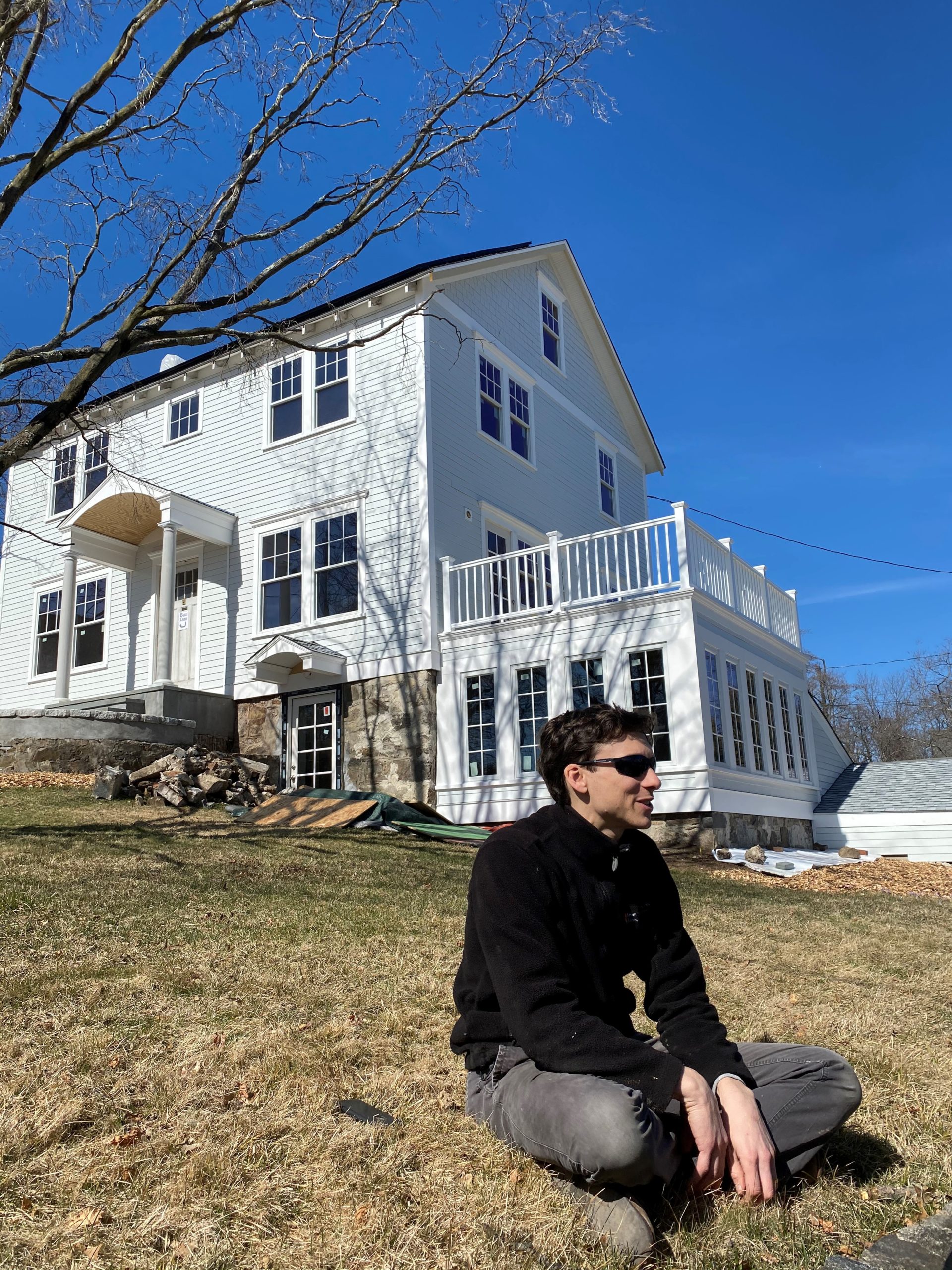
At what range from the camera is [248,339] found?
9.41 m

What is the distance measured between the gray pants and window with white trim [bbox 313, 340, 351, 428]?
1367 cm

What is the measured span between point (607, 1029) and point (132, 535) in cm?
1657

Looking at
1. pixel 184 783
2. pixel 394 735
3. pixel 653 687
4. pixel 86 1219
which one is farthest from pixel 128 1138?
pixel 394 735

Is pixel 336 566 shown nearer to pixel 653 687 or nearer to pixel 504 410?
pixel 504 410

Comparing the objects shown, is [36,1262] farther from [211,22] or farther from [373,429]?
[373,429]

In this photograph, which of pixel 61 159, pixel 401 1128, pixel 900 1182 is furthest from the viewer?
pixel 61 159

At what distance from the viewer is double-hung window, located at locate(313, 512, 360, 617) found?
14.6 meters

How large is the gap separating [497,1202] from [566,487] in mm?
16601

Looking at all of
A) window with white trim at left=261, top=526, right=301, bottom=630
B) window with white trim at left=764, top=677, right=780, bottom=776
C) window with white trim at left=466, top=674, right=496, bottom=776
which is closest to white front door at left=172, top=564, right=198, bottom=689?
window with white trim at left=261, top=526, right=301, bottom=630

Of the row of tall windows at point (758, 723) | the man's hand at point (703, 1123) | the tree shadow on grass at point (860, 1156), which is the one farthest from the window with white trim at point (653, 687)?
the man's hand at point (703, 1123)

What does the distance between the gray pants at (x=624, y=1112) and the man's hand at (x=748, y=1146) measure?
14cm

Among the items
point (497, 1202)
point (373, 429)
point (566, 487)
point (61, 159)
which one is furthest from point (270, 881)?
point (566, 487)

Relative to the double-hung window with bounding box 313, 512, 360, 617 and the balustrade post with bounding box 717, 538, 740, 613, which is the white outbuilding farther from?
the double-hung window with bounding box 313, 512, 360, 617

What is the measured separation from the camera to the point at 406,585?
14.0 meters
